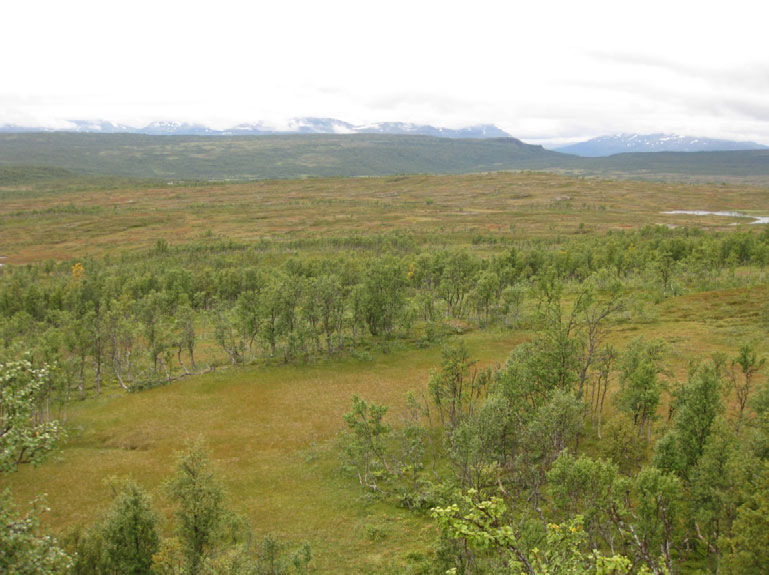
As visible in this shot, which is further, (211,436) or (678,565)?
(211,436)

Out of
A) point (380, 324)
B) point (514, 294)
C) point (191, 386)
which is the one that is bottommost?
point (191, 386)

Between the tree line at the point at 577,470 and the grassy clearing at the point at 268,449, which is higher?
the tree line at the point at 577,470

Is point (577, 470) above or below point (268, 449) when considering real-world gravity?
above

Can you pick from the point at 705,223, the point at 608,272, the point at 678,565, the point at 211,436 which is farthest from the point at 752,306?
the point at 705,223

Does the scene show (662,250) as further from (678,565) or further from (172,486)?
(172,486)

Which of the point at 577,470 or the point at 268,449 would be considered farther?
the point at 268,449

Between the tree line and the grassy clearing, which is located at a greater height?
the tree line

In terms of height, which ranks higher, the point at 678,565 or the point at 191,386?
the point at 678,565

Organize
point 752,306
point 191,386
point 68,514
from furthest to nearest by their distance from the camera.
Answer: point 752,306 → point 191,386 → point 68,514

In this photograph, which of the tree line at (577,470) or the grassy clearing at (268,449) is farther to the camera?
the grassy clearing at (268,449)

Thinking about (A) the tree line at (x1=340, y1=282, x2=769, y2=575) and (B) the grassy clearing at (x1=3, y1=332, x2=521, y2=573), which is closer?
(A) the tree line at (x1=340, y1=282, x2=769, y2=575)

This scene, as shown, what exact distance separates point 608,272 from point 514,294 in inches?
1152

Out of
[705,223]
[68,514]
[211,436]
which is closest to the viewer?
[68,514]

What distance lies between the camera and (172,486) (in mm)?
28094
